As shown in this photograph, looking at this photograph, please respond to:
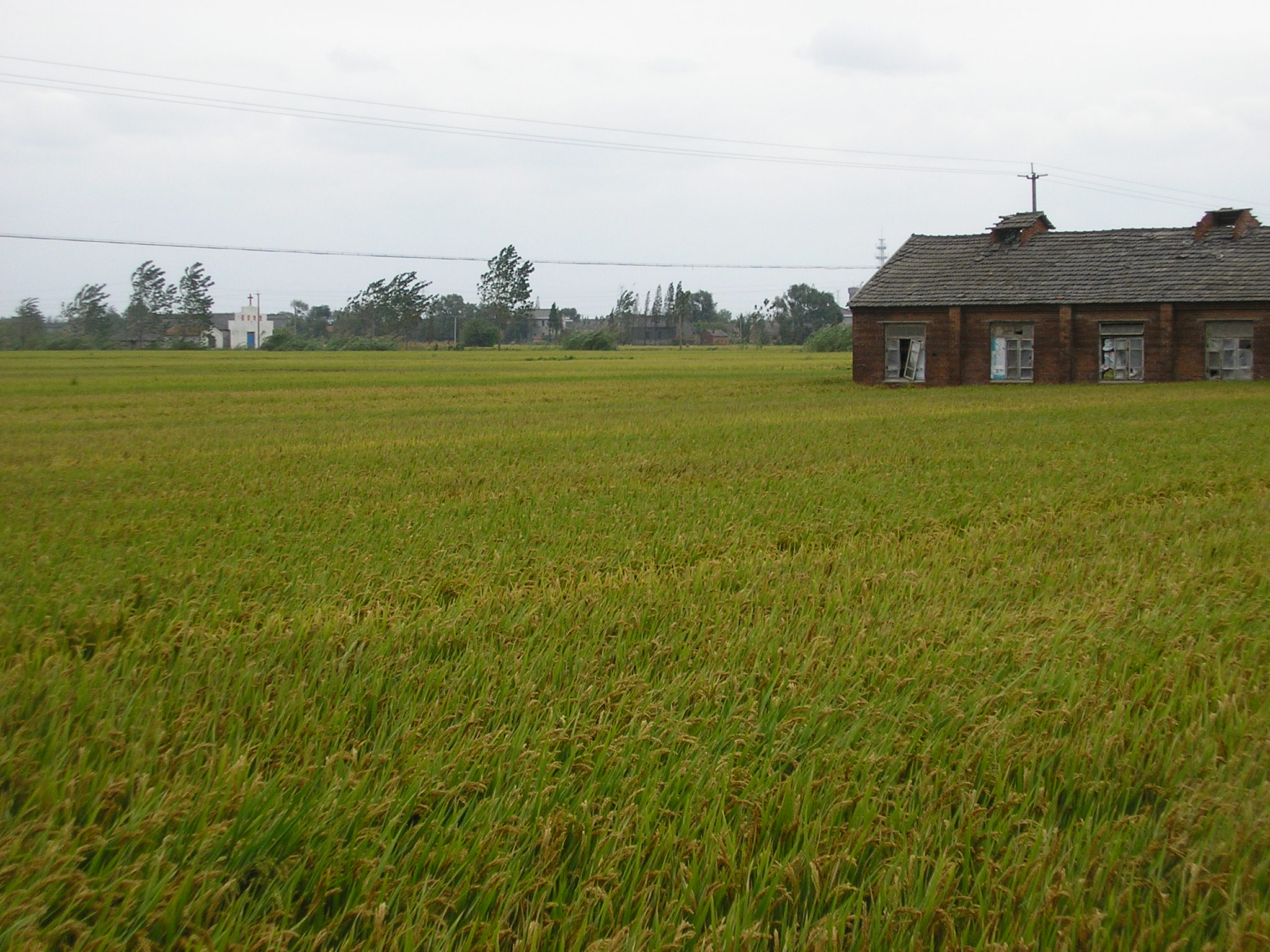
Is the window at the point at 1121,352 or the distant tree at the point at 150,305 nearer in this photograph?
the window at the point at 1121,352

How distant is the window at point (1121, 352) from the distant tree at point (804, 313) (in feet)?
374

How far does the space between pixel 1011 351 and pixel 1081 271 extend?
157 inches

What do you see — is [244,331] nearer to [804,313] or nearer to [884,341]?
[804,313]

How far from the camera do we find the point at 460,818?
124 inches

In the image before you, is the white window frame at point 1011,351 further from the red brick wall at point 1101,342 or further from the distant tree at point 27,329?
the distant tree at point 27,329

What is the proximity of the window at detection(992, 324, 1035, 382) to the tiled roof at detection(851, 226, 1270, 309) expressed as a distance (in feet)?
3.50

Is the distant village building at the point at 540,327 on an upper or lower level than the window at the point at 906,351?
Result: upper

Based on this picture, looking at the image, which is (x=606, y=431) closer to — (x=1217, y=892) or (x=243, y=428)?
(x=243, y=428)

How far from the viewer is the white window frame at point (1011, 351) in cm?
3828

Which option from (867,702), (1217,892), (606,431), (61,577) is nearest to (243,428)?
(606,431)

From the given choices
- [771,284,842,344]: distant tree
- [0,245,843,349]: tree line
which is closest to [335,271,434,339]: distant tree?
[0,245,843,349]: tree line

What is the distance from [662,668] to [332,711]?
1465 millimetres

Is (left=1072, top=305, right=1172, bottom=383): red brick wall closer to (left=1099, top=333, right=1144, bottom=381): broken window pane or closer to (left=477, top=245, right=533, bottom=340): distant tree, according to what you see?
(left=1099, top=333, right=1144, bottom=381): broken window pane

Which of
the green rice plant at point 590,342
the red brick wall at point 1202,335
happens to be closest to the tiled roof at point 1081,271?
the red brick wall at point 1202,335
